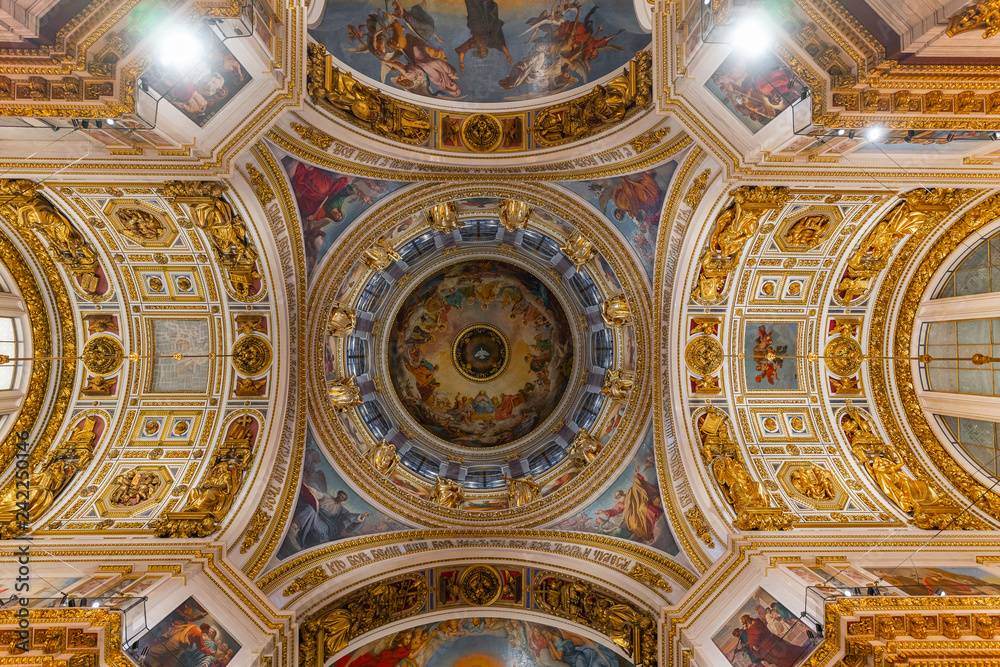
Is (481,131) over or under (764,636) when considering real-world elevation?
over

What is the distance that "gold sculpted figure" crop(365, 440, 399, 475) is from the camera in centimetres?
1484

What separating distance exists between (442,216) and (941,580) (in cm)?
1412

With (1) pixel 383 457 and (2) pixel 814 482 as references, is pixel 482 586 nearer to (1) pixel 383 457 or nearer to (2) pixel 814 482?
(1) pixel 383 457

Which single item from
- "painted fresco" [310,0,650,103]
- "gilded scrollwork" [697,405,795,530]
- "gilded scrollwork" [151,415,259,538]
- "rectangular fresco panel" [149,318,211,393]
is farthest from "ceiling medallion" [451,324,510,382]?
"painted fresco" [310,0,650,103]

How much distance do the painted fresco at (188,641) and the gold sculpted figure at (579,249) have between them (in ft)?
41.0

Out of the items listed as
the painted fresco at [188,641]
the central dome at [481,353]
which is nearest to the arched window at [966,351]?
the central dome at [481,353]

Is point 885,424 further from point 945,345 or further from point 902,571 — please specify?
point 902,571

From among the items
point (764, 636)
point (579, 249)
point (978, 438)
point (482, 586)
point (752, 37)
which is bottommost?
point (482, 586)

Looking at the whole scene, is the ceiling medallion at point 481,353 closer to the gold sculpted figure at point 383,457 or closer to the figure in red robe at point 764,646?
the gold sculpted figure at point 383,457

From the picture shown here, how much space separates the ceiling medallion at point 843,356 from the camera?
44.7 ft

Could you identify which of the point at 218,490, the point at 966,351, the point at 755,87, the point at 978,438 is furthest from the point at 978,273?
the point at 218,490

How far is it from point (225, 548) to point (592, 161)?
43.1 ft

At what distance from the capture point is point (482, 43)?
42.2 ft

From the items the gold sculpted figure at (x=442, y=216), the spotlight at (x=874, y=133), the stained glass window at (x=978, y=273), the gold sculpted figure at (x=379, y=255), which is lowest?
the stained glass window at (x=978, y=273)
